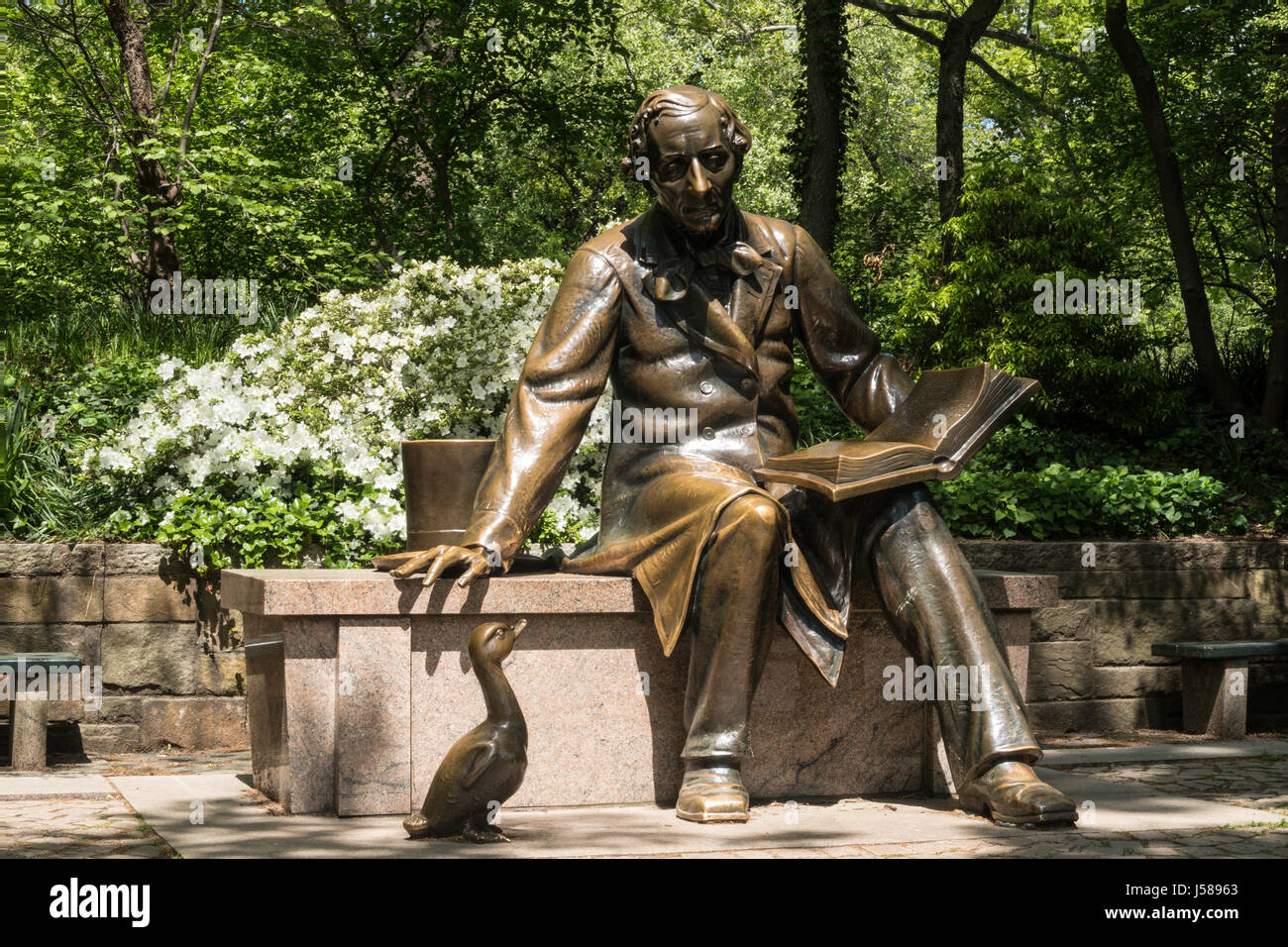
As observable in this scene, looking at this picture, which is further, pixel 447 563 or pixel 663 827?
pixel 447 563

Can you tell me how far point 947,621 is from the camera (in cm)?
419

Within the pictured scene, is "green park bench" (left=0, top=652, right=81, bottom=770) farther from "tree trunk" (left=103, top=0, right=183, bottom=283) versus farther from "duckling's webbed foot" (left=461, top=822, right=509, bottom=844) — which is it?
"tree trunk" (left=103, top=0, right=183, bottom=283)

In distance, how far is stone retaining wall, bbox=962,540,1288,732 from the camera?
7.79 meters

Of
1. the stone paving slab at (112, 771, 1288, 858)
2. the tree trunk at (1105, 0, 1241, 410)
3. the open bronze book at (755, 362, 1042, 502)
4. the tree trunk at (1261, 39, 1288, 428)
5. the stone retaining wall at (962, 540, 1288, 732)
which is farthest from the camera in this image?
the tree trunk at (1105, 0, 1241, 410)

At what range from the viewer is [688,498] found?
434 centimetres

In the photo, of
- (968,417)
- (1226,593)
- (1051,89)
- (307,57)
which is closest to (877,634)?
(968,417)

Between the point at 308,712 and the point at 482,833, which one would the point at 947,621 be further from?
the point at 308,712

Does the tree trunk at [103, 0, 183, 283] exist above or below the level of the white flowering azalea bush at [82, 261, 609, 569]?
above

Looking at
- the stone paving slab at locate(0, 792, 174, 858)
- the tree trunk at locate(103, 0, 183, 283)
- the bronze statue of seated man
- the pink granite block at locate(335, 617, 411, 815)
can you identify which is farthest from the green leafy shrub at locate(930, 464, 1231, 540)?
the tree trunk at locate(103, 0, 183, 283)

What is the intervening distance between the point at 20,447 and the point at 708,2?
70.2 ft

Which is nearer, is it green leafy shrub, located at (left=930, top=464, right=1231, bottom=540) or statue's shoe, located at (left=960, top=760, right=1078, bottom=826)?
statue's shoe, located at (left=960, top=760, right=1078, bottom=826)

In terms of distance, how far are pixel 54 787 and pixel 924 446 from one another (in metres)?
3.31

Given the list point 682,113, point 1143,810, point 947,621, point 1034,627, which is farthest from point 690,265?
point 1034,627

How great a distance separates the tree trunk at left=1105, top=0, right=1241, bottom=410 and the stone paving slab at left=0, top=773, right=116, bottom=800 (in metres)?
A: 8.78
